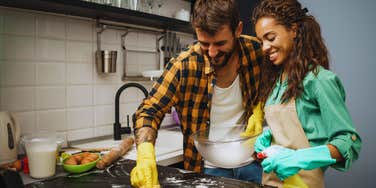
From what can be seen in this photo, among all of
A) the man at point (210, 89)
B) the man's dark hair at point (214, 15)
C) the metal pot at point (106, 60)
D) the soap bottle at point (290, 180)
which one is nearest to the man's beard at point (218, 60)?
the man at point (210, 89)

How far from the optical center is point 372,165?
7.63 feet

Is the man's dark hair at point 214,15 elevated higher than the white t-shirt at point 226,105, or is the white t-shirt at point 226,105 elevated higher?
the man's dark hair at point 214,15

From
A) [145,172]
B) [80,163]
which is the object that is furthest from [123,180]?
[80,163]

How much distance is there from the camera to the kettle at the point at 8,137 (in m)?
1.25

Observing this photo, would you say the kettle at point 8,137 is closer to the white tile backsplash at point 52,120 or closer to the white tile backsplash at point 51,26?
the white tile backsplash at point 52,120

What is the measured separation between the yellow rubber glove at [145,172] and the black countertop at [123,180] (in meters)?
0.04

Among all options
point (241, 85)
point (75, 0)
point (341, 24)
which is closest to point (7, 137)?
point (75, 0)

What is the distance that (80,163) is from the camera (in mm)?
1232

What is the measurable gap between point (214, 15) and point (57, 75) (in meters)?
0.86

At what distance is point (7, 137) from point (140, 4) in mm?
1049

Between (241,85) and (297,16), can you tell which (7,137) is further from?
(297,16)

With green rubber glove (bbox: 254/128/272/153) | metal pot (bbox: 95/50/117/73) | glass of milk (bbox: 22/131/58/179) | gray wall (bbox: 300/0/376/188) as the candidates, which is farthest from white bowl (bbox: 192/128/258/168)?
gray wall (bbox: 300/0/376/188)

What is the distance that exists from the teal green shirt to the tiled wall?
3.71 feet

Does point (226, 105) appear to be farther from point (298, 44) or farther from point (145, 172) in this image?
point (145, 172)
